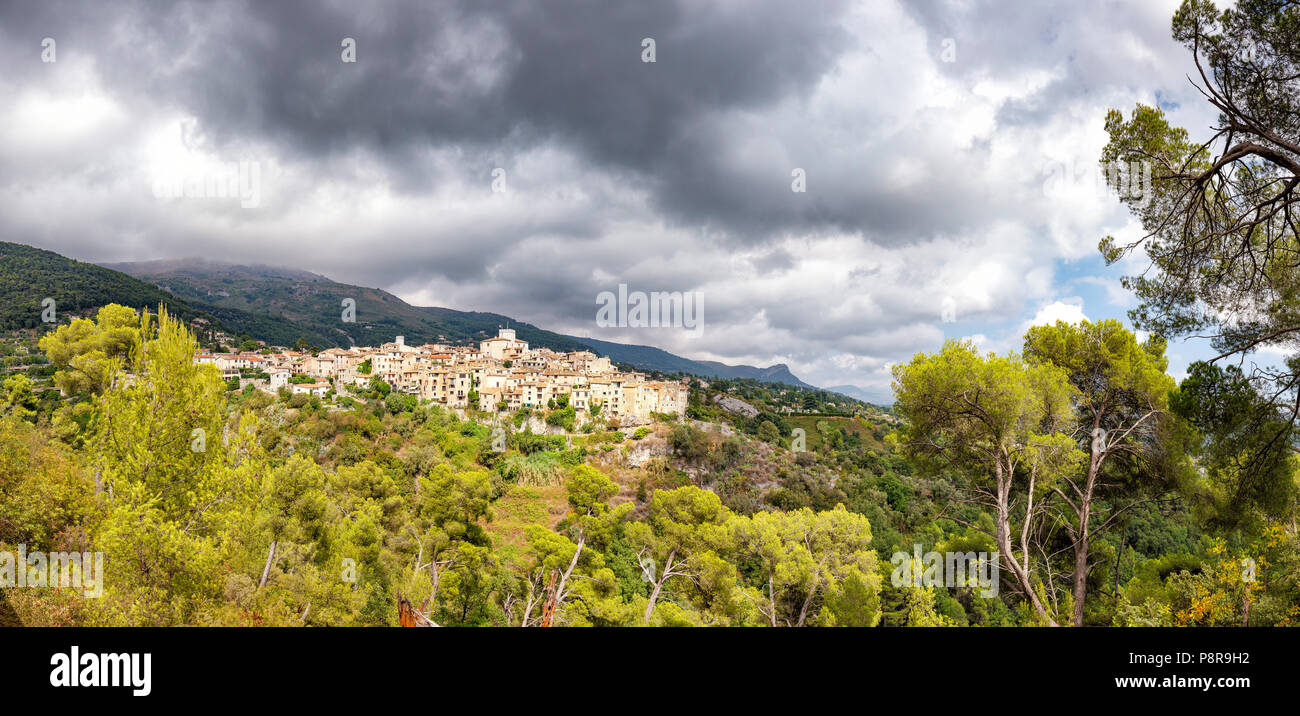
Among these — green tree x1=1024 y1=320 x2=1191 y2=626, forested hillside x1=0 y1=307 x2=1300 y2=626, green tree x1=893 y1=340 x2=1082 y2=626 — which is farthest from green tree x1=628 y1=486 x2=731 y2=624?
green tree x1=1024 y1=320 x2=1191 y2=626

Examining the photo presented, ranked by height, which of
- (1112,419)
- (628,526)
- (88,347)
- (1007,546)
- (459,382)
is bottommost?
(628,526)

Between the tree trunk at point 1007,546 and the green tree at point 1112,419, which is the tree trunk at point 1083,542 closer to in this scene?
the green tree at point 1112,419

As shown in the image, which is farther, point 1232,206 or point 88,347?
point 88,347

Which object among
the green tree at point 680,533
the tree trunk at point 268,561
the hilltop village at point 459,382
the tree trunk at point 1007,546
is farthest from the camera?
the hilltop village at point 459,382

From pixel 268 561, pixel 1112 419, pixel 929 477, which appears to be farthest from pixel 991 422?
pixel 268 561

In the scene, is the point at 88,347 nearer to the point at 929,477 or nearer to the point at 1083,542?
the point at 929,477

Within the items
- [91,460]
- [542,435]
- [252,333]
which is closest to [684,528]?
[91,460]

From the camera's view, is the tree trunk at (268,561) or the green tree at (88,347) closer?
the tree trunk at (268,561)

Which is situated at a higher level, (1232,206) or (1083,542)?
(1232,206)

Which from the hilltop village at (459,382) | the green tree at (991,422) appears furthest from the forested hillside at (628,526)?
the hilltop village at (459,382)

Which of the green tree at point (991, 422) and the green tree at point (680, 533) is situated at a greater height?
the green tree at point (991, 422)

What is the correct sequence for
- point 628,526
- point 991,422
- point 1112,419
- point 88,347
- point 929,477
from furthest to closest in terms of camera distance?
1. point 88,347
2. point 628,526
3. point 929,477
4. point 1112,419
5. point 991,422

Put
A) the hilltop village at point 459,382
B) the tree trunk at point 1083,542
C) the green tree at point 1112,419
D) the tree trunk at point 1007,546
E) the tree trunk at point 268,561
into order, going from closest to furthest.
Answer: the tree trunk at point 1007,546
the tree trunk at point 1083,542
the green tree at point 1112,419
the tree trunk at point 268,561
the hilltop village at point 459,382

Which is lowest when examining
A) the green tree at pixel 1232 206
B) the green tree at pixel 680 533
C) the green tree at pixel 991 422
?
the green tree at pixel 680 533
